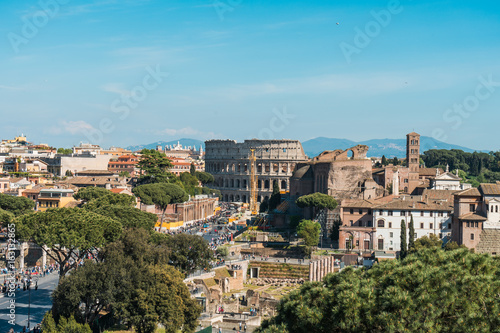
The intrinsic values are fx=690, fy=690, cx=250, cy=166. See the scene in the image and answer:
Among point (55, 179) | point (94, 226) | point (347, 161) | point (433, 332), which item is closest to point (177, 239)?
point (94, 226)

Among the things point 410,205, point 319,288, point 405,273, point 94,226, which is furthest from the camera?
point 410,205

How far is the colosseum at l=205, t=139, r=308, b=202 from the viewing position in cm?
14750

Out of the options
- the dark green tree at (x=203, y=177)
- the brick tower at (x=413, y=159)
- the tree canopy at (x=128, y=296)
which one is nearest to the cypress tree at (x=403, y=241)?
the tree canopy at (x=128, y=296)

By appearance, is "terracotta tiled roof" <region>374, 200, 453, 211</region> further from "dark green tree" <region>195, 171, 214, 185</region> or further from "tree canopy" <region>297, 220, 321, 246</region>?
"dark green tree" <region>195, 171, 214, 185</region>

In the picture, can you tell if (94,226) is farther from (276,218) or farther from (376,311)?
(276,218)

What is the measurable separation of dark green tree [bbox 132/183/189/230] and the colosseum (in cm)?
6037

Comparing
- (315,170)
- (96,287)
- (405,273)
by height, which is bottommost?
(96,287)

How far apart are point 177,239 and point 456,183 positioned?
5759 centimetres

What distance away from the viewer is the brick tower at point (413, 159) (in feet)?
331

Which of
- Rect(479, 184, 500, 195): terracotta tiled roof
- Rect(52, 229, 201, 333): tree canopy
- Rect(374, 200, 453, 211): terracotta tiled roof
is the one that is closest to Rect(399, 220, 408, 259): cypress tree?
Rect(374, 200, 453, 211): terracotta tiled roof

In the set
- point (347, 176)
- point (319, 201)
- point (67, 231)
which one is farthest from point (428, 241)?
point (67, 231)

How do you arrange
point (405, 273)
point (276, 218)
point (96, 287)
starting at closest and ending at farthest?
point (405, 273) < point (96, 287) < point (276, 218)

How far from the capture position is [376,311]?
21422 mm

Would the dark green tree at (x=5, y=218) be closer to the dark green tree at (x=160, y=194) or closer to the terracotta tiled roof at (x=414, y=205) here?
the dark green tree at (x=160, y=194)
